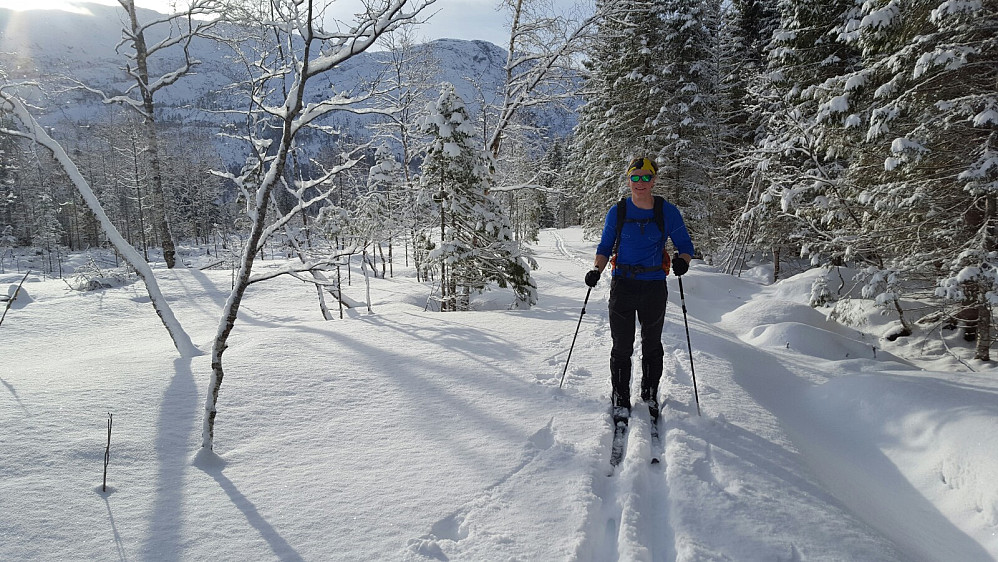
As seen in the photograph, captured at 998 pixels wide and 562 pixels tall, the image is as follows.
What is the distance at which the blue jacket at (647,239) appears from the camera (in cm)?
395

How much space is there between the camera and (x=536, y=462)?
10.1ft

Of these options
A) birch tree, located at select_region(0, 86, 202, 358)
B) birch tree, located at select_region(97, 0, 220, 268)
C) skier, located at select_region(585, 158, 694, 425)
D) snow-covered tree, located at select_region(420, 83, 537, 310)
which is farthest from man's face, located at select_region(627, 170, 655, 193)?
birch tree, located at select_region(97, 0, 220, 268)

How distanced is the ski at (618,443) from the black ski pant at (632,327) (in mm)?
294

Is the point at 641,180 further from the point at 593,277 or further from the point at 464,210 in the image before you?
the point at 464,210

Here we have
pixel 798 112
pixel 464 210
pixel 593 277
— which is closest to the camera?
→ pixel 593 277

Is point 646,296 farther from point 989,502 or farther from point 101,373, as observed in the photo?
point 101,373

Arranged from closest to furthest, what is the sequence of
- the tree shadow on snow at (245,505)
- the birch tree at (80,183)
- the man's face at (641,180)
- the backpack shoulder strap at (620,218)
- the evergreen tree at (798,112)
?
the tree shadow on snow at (245,505) < the man's face at (641,180) < the backpack shoulder strap at (620,218) < the birch tree at (80,183) < the evergreen tree at (798,112)

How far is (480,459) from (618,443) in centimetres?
115

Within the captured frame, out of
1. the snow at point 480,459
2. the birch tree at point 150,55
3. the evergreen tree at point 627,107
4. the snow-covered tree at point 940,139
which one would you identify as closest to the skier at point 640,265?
the snow at point 480,459

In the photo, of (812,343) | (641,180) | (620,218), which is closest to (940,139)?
(812,343)

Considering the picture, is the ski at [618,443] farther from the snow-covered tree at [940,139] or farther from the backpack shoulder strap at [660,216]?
the snow-covered tree at [940,139]

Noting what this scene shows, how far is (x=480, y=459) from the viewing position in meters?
3.08

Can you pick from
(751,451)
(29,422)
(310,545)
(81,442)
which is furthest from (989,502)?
(29,422)

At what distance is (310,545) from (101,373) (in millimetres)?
3465
